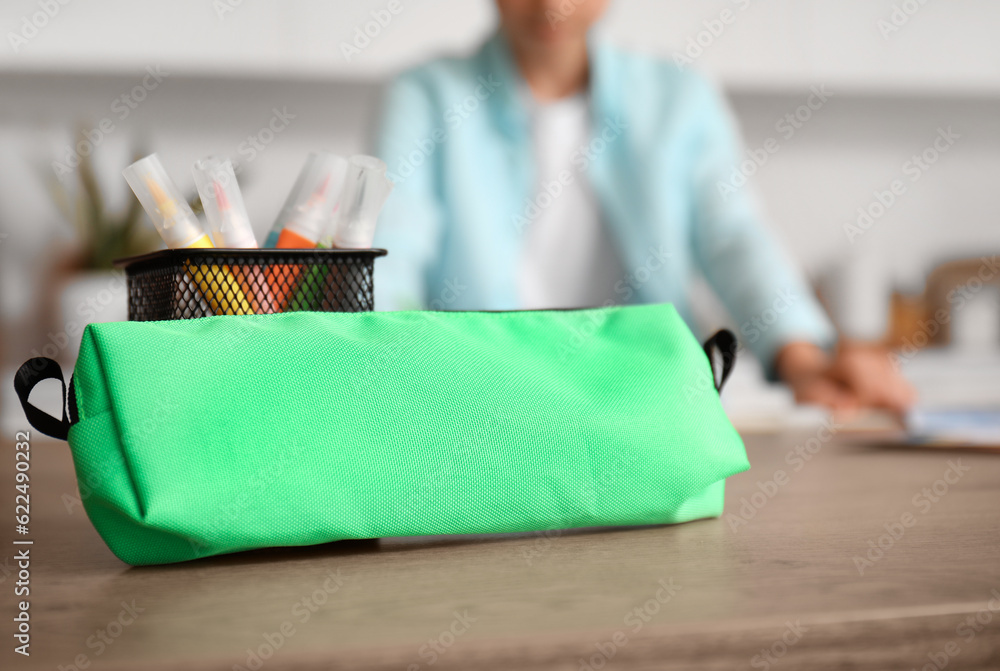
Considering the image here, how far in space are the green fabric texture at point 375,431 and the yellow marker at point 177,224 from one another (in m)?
0.04

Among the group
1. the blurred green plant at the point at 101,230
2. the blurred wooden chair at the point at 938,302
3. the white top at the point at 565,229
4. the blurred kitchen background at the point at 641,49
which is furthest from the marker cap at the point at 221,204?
the blurred wooden chair at the point at 938,302

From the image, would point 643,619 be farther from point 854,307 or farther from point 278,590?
point 854,307

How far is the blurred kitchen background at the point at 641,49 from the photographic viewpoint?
6.88 feet

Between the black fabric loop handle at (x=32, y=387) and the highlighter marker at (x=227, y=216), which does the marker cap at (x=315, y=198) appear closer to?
the highlighter marker at (x=227, y=216)

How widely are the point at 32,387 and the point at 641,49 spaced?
7.05 ft

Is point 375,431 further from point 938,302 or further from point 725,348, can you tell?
point 938,302

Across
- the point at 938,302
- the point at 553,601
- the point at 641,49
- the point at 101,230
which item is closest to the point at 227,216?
the point at 553,601

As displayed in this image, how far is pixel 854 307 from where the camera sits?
2.60 meters

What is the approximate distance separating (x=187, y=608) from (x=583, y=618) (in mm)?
145

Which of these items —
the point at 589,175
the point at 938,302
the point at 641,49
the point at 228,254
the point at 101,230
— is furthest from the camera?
the point at 938,302

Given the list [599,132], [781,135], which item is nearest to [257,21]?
[599,132]

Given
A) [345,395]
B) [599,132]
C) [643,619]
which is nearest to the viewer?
[643,619]

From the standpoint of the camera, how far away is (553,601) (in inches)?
12.8

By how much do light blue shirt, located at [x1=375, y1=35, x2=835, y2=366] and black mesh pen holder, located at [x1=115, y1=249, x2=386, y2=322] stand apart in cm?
89
